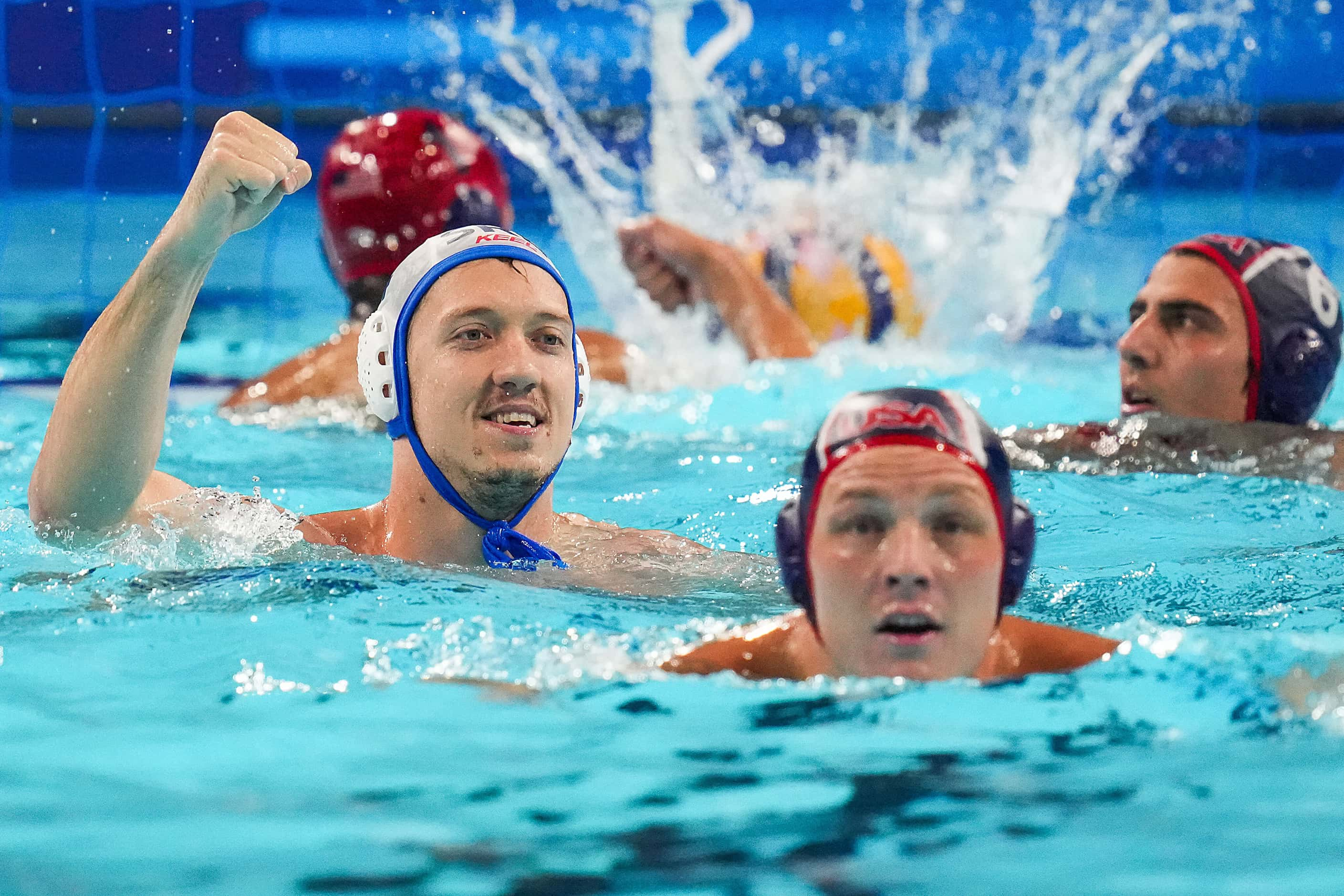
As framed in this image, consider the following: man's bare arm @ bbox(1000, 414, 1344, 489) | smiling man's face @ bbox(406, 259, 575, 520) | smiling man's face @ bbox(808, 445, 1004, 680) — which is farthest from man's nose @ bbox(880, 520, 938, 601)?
man's bare arm @ bbox(1000, 414, 1344, 489)

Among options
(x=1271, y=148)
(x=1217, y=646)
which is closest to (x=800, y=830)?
(x=1217, y=646)

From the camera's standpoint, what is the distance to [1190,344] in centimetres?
446

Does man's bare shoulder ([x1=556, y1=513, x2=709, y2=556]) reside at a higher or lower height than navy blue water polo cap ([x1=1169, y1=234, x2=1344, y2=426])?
lower

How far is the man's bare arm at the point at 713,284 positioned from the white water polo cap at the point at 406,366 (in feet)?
8.08

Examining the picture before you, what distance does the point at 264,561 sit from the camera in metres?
3.25

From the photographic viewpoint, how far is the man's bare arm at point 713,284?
580 centimetres

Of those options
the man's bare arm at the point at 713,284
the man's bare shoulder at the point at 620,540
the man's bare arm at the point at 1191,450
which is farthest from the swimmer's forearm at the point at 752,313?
the man's bare shoulder at the point at 620,540

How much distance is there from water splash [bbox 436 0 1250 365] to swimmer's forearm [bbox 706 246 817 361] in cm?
93

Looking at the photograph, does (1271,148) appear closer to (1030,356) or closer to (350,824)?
(1030,356)

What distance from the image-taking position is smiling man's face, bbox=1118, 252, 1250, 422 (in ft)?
14.6

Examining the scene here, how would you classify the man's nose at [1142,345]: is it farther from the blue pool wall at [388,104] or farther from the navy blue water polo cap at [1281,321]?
the blue pool wall at [388,104]

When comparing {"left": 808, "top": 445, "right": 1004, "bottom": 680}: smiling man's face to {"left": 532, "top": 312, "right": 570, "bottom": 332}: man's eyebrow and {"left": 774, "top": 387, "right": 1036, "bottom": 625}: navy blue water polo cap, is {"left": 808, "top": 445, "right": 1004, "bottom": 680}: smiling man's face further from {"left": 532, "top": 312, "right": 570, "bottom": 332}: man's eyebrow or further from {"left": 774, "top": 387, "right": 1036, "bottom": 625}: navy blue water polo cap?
{"left": 532, "top": 312, "right": 570, "bottom": 332}: man's eyebrow

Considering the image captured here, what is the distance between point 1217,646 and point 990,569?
445 millimetres

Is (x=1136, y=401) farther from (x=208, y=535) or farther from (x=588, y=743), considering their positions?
(x=588, y=743)
